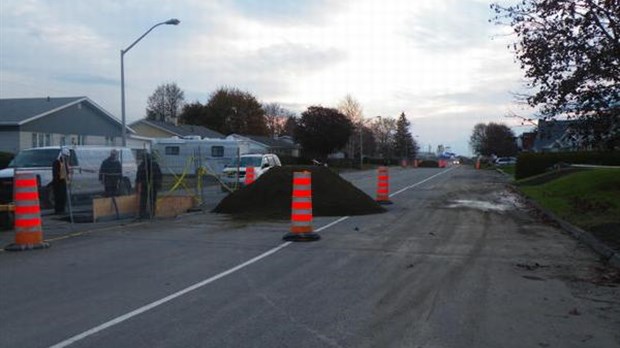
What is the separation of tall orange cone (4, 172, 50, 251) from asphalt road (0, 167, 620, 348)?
439mm

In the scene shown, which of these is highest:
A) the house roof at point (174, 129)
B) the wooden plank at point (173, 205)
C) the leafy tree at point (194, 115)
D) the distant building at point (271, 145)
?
the leafy tree at point (194, 115)

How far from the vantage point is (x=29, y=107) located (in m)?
41.2

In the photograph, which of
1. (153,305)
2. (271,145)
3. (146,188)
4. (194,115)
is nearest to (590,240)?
(153,305)

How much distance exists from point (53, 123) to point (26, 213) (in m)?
33.0

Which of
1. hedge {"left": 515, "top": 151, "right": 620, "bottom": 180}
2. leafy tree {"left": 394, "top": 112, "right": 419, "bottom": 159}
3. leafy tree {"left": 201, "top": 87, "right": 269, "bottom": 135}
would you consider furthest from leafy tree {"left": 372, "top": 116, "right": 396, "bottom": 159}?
hedge {"left": 515, "top": 151, "right": 620, "bottom": 180}

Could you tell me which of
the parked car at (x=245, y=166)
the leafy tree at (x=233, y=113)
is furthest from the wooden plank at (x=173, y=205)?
the leafy tree at (x=233, y=113)

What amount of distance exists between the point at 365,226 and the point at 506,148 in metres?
115

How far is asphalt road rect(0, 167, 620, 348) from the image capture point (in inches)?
246

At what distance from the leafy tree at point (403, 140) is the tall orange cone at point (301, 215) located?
446 ft

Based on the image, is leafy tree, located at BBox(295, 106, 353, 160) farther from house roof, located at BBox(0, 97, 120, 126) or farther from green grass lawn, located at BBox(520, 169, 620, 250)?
green grass lawn, located at BBox(520, 169, 620, 250)

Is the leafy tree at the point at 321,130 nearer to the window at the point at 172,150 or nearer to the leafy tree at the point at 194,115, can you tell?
the leafy tree at the point at 194,115

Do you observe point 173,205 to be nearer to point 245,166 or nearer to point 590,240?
point 590,240

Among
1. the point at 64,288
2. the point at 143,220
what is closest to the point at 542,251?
the point at 64,288

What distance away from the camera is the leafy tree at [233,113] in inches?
3824
